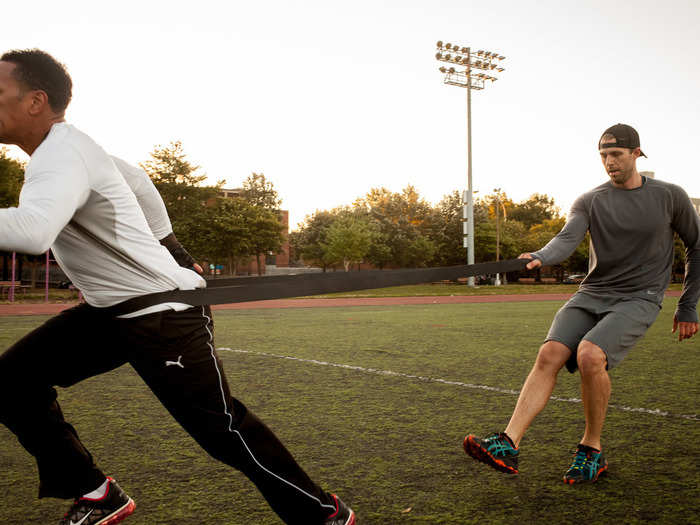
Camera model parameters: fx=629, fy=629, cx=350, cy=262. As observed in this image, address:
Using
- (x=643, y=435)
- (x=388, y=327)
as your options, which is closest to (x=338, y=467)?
(x=643, y=435)

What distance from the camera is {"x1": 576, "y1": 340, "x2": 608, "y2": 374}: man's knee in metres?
3.53

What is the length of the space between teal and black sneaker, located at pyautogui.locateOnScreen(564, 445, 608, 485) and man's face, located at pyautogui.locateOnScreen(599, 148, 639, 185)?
162 centimetres

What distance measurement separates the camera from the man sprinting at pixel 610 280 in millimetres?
3596

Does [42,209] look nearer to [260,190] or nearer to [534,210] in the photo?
[260,190]

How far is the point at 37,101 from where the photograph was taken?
2.32 m

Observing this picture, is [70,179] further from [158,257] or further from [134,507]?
[134,507]

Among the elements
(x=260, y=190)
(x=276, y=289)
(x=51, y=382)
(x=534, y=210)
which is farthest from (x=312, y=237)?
(x=276, y=289)

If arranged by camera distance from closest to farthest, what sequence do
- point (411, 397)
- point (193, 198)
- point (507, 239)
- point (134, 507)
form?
1. point (134, 507)
2. point (411, 397)
3. point (193, 198)
4. point (507, 239)

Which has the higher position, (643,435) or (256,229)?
(256,229)

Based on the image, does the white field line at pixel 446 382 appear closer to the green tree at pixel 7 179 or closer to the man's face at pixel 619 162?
the man's face at pixel 619 162

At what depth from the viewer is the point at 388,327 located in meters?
12.5

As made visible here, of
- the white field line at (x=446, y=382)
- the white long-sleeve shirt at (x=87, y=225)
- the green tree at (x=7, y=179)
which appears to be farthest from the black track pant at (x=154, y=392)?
the green tree at (x=7, y=179)

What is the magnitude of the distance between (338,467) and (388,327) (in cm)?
872

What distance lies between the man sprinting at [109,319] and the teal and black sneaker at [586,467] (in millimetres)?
1557
